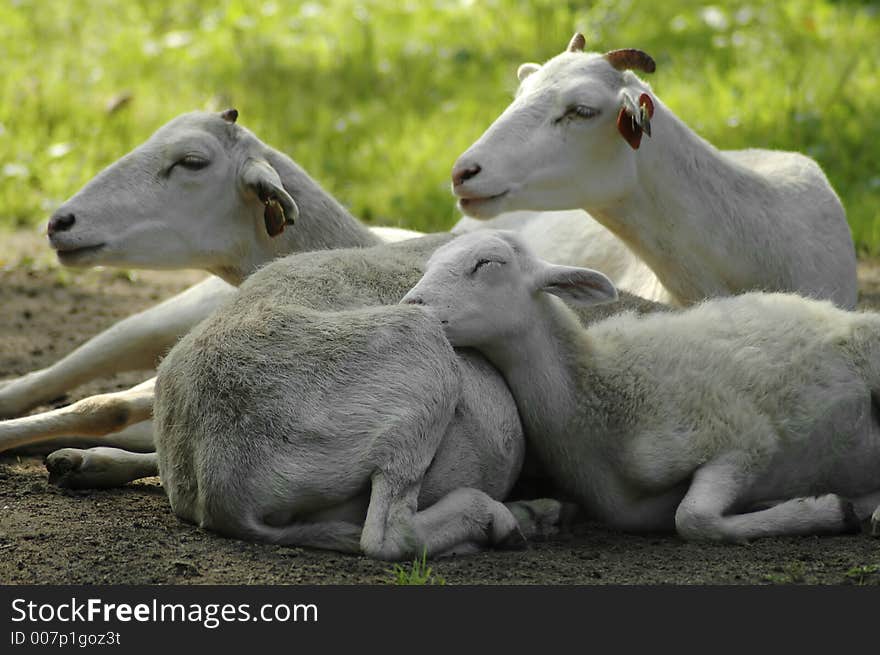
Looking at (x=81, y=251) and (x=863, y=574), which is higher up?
(x=81, y=251)

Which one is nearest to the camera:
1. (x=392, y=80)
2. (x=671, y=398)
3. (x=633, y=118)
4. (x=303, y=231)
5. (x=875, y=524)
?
(x=875, y=524)

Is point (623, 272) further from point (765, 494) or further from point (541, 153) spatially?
point (765, 494)

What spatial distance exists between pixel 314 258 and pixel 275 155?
1294mm

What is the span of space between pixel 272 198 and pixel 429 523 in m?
2.06

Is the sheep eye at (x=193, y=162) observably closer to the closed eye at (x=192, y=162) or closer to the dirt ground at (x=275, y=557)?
the closed eye at (x=192, y=162)

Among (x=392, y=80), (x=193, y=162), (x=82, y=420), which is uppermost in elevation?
(x=392, y=80)

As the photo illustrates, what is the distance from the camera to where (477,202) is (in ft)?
19.2

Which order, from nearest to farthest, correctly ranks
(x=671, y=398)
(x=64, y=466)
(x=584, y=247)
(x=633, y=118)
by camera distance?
(x=671, y=398), (x=64, y=466), (x=633, y=118), (x=584, y=247)

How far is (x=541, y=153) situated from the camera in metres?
5.89

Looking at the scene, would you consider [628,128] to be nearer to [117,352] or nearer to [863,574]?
[863,574]

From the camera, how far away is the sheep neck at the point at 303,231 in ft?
20.5

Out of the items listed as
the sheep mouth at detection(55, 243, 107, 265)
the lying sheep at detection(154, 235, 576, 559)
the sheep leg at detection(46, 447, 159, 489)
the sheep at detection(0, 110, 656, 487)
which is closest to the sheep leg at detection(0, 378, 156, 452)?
the sheep at detection(0, 110, 656, 487)

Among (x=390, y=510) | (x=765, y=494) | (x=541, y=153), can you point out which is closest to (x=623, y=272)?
(x=541, y=153)

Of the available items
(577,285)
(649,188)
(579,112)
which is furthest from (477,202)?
(577,285)
